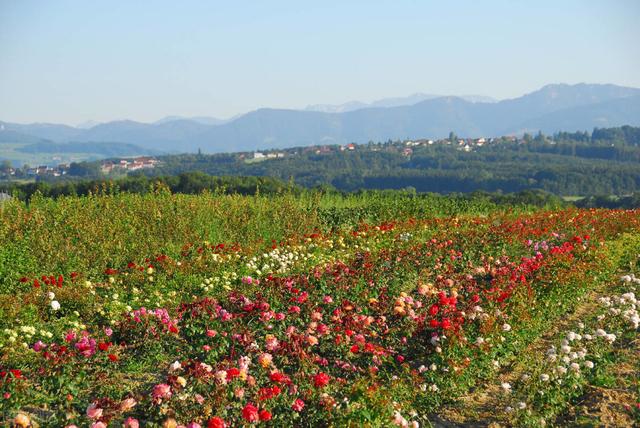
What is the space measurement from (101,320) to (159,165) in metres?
112

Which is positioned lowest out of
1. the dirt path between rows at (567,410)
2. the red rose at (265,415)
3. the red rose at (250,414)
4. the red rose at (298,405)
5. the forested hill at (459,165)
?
the forested hill at (459,165)

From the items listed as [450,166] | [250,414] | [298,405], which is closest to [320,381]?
[298,405]

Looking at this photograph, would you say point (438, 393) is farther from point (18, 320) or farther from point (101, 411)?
point (18, 320)

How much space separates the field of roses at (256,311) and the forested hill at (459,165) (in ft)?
233

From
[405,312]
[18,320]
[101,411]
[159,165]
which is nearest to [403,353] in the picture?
[405,312]

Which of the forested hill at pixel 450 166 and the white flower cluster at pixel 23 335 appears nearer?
the white flower cluster at pixel 23 335

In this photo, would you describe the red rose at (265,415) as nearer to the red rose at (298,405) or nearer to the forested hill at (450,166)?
the red rose at (298,405)

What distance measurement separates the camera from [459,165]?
113 meters

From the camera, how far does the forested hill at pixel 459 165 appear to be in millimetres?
87312

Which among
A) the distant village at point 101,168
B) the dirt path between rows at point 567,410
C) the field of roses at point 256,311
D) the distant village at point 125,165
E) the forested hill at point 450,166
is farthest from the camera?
the distant village at point 125,165

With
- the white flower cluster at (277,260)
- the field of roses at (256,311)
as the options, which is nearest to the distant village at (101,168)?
the field of roses at (256,311)

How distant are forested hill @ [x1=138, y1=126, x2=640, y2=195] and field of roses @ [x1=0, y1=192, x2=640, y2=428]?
233ft

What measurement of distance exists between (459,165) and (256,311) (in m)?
110

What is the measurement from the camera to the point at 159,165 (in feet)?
379
